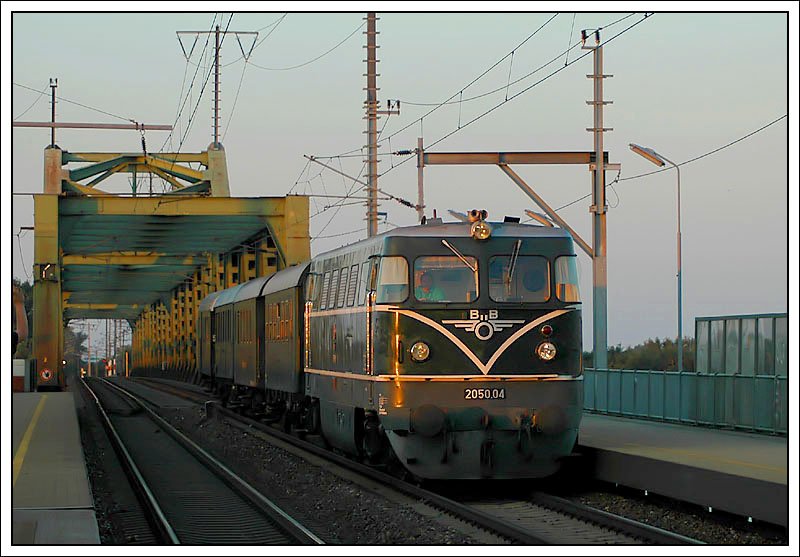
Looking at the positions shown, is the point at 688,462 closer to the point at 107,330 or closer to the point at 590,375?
the point at 590,375

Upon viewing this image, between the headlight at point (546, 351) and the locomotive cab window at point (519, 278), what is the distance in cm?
55

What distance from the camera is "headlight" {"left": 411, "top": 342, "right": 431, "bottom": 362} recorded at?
15.4 meters

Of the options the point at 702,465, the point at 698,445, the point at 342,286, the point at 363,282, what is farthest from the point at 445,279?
the point at 702,465

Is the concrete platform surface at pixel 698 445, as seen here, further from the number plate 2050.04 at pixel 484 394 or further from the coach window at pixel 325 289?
the coach window at pixel 325 289

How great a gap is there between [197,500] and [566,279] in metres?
5.23

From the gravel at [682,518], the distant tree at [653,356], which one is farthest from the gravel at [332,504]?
the distant tree at [653,356]

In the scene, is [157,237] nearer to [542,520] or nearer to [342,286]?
[342,286]

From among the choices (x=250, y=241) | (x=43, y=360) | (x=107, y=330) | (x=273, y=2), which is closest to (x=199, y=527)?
(x=273, y=2)

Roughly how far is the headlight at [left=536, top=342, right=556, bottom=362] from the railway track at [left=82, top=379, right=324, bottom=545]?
356cm

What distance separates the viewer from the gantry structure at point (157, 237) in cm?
4353

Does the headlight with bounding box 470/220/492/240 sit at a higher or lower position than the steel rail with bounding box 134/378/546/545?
higher

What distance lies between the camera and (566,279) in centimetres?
1595

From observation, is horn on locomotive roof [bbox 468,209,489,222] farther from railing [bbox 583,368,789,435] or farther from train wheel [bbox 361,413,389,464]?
railing [bbox 583,368,789,435]

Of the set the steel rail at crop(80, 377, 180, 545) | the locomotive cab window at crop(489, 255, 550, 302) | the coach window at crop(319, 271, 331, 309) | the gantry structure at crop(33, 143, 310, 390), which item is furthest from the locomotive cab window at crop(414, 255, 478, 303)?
the gantry structure at crop(33, 143, 310, 390)
